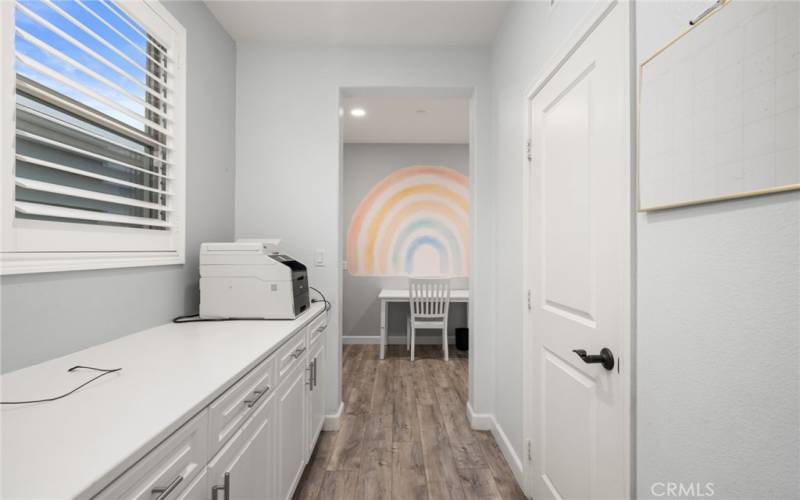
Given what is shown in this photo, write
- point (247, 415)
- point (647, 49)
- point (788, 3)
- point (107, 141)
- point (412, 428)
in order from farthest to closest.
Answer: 1. point (412, 428)
2. point (107, 141)
3. point (247, 415)
4. point (647, 49)
5. point (788, 3)

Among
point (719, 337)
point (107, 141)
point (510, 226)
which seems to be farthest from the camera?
point (510, 226)

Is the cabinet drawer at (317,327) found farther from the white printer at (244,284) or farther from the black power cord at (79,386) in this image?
the black power cord at (79,386)

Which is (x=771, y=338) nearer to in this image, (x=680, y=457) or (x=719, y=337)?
(x=719, y=337)

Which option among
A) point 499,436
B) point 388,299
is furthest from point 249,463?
point 388,299

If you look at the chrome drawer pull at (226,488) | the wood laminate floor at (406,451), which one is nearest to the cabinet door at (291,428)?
the wood laminate floor at (406,451)

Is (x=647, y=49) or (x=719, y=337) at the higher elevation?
(x=647, y=49)

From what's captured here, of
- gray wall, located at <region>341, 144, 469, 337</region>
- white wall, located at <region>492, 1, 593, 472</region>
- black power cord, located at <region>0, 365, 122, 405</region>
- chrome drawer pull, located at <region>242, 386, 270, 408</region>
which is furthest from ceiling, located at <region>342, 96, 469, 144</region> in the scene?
black power cord, located at <region>0, 365, 122, 405</region>

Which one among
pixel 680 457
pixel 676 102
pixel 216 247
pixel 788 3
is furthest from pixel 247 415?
pixel 788 3

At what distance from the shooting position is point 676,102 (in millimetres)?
857

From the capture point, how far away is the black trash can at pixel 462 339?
4668 millimetres

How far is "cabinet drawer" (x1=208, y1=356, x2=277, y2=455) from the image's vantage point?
98 cm

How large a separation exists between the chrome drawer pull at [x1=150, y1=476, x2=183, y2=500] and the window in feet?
2.76

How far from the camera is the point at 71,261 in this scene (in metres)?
1.26

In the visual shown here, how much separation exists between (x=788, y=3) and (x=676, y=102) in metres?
0.26
